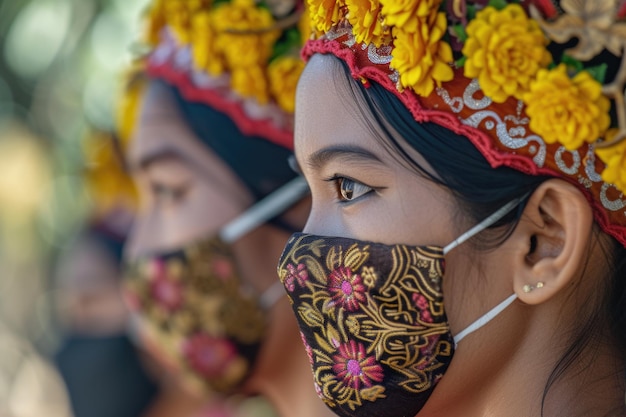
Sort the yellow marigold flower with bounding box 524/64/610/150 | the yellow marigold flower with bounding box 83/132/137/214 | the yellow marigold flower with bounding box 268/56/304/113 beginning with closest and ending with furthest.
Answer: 1. the yellow marigold flower with bounding box 524/64/610/150
2. the yellow marigold flower with bounding box 268/56/304/113
3. the yellow marigold flower with bounding box 83/132/137/214

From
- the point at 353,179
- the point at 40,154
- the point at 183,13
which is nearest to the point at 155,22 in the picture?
the point at 183,13

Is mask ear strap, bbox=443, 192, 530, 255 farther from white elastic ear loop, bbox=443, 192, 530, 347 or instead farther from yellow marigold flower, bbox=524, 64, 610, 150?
yellow marigold flower, bbox=524, 64, 610, 150

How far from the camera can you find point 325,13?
8.35ft

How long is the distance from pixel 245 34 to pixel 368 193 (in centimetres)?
126

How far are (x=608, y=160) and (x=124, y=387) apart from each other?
3.92 meters

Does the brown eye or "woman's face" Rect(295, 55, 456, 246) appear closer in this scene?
"woman's face" Rect(295, 55, 456, 246)

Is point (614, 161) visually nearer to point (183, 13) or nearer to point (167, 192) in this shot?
point (183, 13)

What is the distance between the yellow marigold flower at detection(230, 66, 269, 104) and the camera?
358 cm

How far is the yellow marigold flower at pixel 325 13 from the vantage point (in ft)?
8.30

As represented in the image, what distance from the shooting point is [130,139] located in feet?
13.9

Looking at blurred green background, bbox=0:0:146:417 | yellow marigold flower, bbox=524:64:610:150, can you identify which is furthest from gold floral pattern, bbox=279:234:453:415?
blurred green background, bbox=0:0:146:417

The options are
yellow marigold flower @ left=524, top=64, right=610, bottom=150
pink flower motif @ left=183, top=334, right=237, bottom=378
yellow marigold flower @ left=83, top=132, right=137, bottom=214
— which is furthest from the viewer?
yellow marigold flower @ left=83, top=132, right=137, bottom=214

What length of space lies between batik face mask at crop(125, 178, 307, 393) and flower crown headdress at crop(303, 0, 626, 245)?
142cm

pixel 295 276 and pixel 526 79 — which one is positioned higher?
pixel 526 79
